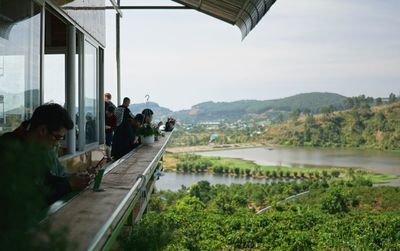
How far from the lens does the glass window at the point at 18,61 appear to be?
271 cm

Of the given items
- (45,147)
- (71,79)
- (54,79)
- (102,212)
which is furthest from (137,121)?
(45,147)

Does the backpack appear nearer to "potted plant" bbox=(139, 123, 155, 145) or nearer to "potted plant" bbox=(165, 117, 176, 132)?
"potted plant" bbox=(139, 123, 155, 145)

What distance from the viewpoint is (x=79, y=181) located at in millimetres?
2250

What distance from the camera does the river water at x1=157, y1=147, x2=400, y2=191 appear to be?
249 ft

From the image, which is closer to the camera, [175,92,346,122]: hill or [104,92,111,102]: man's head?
[104,92,111,102]: man's head

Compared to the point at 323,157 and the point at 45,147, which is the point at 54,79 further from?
the point at 323,157

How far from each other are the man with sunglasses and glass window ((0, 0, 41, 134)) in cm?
63

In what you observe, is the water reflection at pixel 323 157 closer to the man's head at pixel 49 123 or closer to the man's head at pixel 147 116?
the man's head at pixel 147 116

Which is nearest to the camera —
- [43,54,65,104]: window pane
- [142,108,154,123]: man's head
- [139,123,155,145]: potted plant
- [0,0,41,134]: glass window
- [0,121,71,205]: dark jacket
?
[0,121,71,205]: dark jacket

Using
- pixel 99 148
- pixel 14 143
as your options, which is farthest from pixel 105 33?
pixel 14 143

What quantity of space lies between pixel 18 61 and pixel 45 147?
229cm

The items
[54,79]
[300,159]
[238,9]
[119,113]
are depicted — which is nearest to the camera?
[54,79]

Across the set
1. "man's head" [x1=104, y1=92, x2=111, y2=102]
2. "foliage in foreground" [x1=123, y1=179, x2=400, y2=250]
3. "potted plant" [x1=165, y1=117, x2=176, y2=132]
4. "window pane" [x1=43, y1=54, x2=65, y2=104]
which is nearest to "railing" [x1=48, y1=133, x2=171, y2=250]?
"window pane" [x1=43, y1=54, x2=65, y2=104]

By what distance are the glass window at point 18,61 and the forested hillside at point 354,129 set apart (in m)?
90.8
